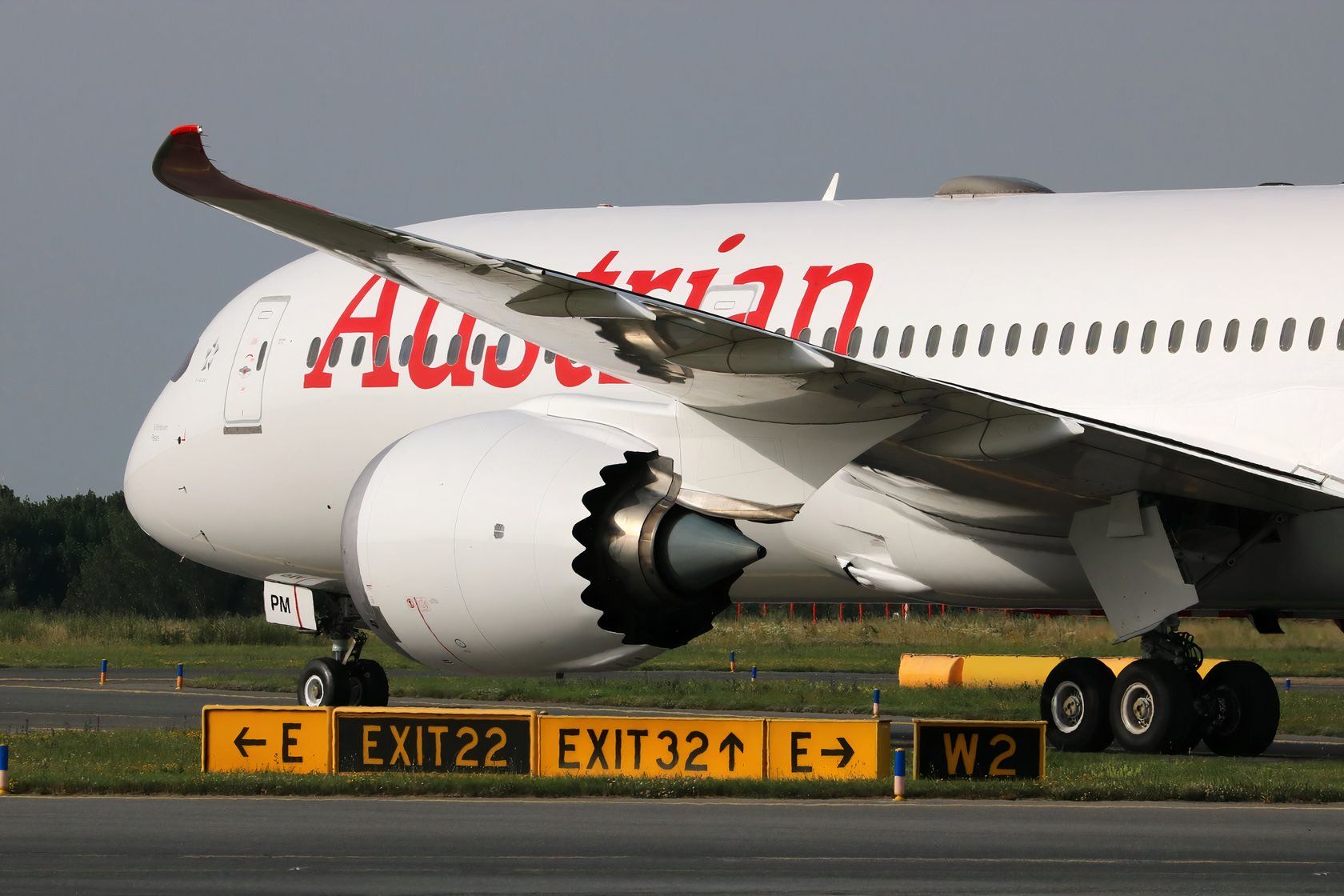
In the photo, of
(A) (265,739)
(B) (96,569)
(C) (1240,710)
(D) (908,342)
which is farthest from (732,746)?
(B) (96,569)

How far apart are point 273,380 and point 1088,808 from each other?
1022 cm

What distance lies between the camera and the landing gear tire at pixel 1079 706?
17.2 meters

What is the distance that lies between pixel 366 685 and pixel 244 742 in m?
4.38

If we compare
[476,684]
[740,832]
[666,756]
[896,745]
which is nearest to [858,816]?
[740,832]

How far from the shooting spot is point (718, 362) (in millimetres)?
12727

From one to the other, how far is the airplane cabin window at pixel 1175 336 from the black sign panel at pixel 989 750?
3.16 meters

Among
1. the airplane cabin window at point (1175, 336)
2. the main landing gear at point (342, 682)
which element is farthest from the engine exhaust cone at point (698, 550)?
the main landing gear at point (342, 682)

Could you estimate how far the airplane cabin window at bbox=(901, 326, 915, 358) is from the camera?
55.7ft

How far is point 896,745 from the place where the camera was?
19.0m

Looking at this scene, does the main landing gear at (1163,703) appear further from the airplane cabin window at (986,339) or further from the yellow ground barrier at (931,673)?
the yellow ground barrier at (931,673)

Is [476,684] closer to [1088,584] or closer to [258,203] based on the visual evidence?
[1088,584]

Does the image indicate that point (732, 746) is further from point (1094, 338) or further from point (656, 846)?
point (1094, 338)

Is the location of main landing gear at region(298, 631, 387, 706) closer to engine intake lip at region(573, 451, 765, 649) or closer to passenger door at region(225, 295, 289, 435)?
passenger door at region(225, 295, 289, 435)

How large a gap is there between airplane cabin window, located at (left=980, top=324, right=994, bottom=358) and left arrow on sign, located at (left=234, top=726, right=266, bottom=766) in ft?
21.5
